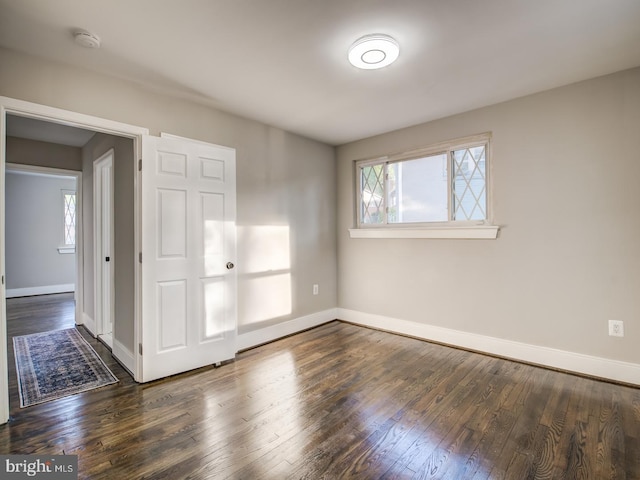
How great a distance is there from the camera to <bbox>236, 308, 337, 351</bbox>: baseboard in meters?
3.40

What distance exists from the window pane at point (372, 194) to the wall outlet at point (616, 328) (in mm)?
2407

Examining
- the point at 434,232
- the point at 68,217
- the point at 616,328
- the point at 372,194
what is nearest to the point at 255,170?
the point at 372,194

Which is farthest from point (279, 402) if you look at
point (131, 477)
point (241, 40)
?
point (241, 40)

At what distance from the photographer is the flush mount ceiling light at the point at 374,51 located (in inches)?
79.6

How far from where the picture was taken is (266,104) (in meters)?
3.08

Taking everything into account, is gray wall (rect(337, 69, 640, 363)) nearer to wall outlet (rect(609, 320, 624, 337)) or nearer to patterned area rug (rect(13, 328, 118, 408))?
wall outlet (rect(609, 320, 624, 337))

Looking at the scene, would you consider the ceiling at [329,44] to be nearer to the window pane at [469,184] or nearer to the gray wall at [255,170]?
the gray wall at [255,170]

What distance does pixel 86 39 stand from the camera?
1985mm

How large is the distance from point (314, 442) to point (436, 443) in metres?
0.71

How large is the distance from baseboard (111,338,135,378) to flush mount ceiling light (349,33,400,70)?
3.09 m

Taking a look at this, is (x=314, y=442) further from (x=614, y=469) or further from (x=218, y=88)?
(x=218, y=88)

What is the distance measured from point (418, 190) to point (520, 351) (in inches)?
77.7

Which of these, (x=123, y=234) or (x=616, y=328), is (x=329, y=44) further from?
(x=616, y=328)

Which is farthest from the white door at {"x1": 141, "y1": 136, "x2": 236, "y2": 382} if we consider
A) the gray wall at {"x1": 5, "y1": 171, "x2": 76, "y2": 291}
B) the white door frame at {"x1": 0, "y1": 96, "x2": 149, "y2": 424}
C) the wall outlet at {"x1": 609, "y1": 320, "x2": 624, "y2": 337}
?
the gray wall at {"x1": 5, "y1": 171, "x2": 76, "y2": 291}
